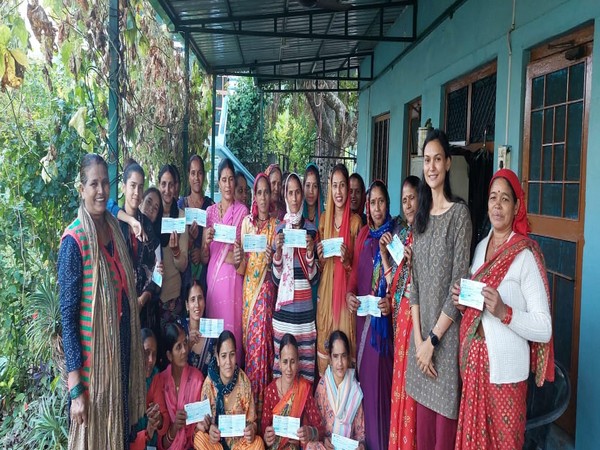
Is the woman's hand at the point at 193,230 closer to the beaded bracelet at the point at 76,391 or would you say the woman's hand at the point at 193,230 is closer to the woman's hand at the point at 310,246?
the woman's hand at the point at 310,246

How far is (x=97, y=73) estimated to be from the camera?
3734mm

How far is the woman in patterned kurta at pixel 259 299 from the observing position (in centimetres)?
340

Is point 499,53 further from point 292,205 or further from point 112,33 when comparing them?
point 112,33

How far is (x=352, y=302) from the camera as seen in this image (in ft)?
10.5

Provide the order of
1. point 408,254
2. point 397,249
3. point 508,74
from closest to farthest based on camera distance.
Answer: point 408,254 → point 397,249 → point 508,74

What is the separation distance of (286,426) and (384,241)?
3.92 feet

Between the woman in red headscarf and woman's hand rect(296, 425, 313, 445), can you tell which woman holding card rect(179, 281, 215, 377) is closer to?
woman's hand rect(296, 425, 313, 445)

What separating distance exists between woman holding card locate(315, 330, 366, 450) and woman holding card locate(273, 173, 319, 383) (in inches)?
8.5

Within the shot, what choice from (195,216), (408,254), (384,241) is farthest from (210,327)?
(408,254)

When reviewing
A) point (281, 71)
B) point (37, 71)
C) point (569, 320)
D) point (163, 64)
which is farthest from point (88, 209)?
point (281, 71)

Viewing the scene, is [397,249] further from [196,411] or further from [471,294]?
[196,411]

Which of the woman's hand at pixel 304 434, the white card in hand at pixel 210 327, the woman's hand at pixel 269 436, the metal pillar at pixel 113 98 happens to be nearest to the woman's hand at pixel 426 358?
the woman's hand at pixel 304 434

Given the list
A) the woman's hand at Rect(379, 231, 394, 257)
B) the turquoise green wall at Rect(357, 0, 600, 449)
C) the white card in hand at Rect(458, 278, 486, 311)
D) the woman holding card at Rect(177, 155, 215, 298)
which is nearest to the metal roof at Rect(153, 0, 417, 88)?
the turquoise green wall at Rect(357, 0, 600, 449)

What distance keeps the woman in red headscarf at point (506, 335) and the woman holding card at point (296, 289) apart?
128cm
